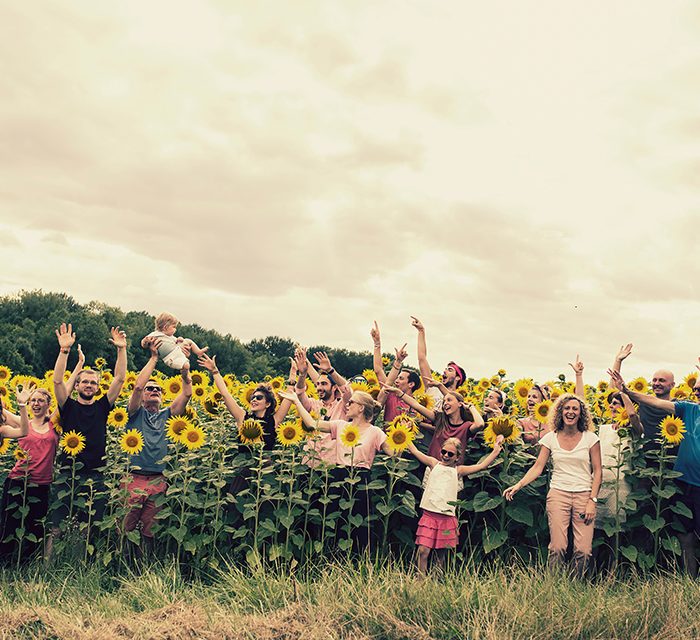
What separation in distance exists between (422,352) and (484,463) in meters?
3.17

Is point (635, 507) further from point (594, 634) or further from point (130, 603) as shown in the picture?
point (130, 603)

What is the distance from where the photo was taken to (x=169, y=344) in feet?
33.0

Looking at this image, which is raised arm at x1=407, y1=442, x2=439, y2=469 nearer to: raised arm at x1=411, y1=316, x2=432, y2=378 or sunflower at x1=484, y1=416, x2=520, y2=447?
sunflower at x1=484, y1=416, x2=520, y2=447

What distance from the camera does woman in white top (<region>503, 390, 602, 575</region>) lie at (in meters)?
8.38

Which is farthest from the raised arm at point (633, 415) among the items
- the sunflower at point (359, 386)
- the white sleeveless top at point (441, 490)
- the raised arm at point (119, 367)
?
the raised arm at point (119, 367)

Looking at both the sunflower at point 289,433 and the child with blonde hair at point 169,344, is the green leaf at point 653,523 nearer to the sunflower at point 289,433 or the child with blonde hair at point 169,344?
the sunflower at point 289,433

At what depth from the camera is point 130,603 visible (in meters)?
8.30

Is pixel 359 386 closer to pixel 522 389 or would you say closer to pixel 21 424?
pixel 522 389

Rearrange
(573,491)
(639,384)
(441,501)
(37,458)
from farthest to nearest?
1. (639,384)
2. (37,458)
3. (441,501)
4. (573,491)

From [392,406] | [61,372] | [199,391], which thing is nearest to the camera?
[61,372]

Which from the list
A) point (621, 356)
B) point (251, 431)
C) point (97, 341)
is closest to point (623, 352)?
point (621, 356)

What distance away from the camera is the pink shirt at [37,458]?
973cm

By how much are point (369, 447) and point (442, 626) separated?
2348 mm

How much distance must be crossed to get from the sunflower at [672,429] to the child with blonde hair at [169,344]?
5141 mm
